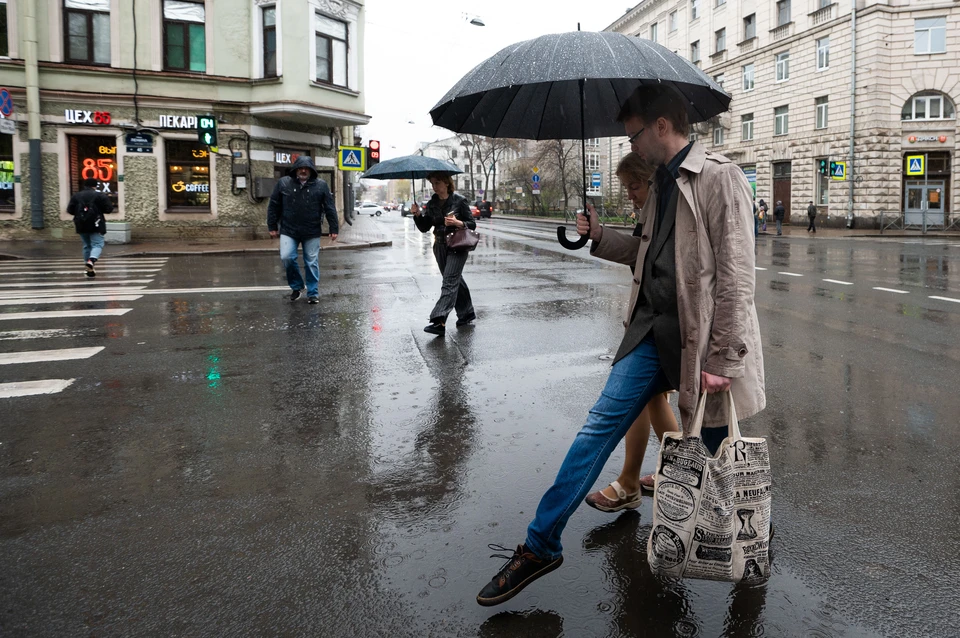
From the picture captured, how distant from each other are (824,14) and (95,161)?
3363cm

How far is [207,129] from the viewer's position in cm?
2245

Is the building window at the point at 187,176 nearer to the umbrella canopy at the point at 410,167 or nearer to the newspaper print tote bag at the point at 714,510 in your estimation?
the umbrella canopy at the point at 410,167

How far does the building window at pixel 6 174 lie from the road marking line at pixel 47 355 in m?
19.1

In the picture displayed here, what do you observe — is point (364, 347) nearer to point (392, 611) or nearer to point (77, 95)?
point (392, 611)

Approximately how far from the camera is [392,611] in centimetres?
272

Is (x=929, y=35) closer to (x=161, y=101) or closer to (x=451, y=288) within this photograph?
(x=161, y=101)

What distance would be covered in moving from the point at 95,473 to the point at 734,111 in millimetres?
46483

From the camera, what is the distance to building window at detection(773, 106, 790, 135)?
40594mm

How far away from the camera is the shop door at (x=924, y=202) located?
114 ft

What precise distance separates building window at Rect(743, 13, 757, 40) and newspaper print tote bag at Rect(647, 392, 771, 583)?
4537 cm

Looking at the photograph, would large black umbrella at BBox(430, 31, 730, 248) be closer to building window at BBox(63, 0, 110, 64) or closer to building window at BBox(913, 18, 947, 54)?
building window at BBox(63, 0, 110, 64)

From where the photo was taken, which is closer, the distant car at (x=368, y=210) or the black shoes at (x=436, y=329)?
the black shoes at (x=436, y=329)

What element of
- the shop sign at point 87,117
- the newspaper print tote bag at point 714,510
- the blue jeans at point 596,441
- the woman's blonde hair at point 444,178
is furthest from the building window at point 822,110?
the newspaper print tote bag at point 714,510

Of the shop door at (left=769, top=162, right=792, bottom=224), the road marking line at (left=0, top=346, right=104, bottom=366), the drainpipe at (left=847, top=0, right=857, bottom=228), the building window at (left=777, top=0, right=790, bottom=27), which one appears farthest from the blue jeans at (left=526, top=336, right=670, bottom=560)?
the building window at (left=777, top=0, right=790, bottom=27)
